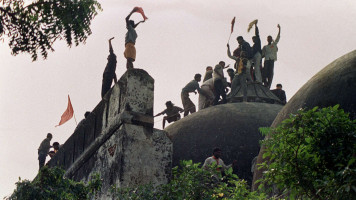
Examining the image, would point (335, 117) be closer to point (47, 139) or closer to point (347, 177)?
point (347, 177)

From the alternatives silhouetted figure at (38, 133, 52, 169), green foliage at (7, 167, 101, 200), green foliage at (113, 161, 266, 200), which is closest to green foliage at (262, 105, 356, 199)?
green foliage at (113, 161, 266, 200)

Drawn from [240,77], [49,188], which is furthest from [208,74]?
[49,188]

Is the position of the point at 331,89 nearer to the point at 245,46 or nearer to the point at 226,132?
the point at 226,132

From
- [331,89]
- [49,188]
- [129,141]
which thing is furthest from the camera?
[331,89]

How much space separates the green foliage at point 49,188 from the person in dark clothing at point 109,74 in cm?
351

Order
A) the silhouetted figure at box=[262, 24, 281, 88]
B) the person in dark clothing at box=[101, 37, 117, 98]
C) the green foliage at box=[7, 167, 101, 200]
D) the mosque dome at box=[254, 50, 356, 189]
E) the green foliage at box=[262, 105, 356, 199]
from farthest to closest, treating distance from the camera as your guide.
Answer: the silhouetted figure at box=[262, 24, 281, 88] → the person in dark clothing at box=[101, 37, 117, 98] → the mosque dome at box=[254, 50, 356, 189] → the green foliage at box=[7, 167, 101, 200] → the green foliage at box=[262, 105, 356, 199]

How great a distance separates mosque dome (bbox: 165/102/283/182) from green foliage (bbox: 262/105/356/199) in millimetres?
5520

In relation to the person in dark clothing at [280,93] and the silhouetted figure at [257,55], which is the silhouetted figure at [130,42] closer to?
the silhouetted figure at [257,55]

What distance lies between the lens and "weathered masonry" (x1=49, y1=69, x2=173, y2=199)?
367 inches

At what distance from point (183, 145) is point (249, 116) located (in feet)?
5.29

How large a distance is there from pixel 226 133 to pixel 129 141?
4.44 m

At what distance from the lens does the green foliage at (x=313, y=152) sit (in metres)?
6.78

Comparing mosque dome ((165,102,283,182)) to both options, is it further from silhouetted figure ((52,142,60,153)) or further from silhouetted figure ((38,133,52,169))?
silhouetted figure ((38,133,52,169))

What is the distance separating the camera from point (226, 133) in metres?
13.6
